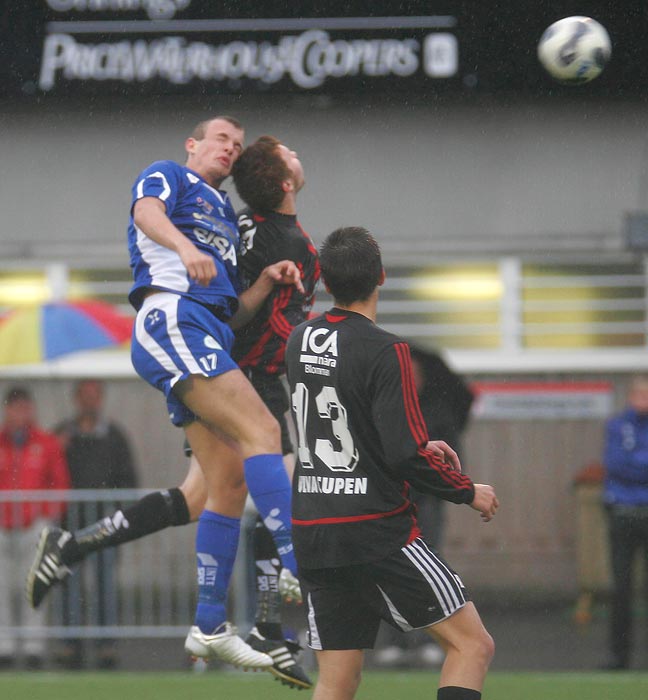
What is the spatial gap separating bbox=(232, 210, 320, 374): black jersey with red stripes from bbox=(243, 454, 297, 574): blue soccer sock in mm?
593

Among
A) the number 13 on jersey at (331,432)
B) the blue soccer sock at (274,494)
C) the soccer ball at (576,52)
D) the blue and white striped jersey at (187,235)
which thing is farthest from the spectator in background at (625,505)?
the number 13 on jersey at (331,432)

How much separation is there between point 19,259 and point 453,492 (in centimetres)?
960

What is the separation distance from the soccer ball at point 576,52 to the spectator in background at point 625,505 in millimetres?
3671

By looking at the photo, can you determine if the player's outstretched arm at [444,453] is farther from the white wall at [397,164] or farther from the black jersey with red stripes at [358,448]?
the white wall at [397,164]

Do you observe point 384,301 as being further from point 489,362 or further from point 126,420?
point 126,420

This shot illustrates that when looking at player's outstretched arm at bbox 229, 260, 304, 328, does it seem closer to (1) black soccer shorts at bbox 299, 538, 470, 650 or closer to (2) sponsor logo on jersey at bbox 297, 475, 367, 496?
(2) sponsor logo on jersey at bbox 297, 475, 367, 496

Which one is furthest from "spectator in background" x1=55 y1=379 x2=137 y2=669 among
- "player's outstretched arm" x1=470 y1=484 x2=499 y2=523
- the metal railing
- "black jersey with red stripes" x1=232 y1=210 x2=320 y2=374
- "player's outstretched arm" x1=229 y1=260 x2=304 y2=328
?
"player's outstretched arm" x1=470 y1=484 x2=499 y2=523

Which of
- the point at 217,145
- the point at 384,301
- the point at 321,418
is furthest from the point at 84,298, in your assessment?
the point at 321,418

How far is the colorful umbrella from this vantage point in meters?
9.59

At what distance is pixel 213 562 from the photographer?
214 inches

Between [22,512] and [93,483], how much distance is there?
2.10 feet

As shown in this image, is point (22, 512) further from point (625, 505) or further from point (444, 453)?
point (444, 453)

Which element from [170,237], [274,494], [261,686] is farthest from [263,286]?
[261,686]

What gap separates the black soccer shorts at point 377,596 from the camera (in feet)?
14.6
